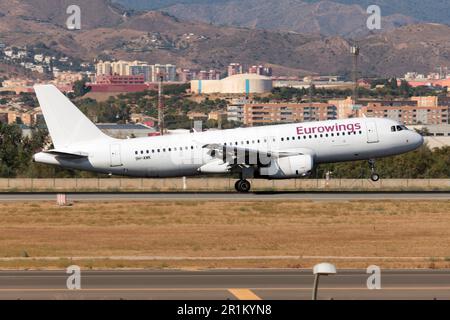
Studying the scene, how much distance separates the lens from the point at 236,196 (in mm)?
78312

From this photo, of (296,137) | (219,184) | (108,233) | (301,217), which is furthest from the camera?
(219,184)

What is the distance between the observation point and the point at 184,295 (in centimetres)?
3591

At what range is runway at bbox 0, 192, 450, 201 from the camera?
7588cm

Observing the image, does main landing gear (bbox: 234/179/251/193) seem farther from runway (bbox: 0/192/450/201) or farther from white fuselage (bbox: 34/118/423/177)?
white fuselage (bbox: 34/118/423/177)

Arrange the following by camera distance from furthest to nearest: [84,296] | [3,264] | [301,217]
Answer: [301,217]
[3,264]
[84,296]

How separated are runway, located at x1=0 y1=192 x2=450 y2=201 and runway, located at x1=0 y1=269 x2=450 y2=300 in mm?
33593

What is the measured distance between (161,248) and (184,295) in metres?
16.6

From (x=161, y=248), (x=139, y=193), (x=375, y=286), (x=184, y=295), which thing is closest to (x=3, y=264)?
(x=161, y=248)

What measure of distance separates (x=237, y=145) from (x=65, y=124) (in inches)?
452

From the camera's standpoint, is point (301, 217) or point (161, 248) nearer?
point (161, 248)

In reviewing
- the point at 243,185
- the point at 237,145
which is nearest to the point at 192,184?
the point at 243,185

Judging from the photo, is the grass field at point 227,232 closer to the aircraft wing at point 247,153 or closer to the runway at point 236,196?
the runway at point 236,196

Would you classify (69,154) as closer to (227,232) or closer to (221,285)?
(227,232)
